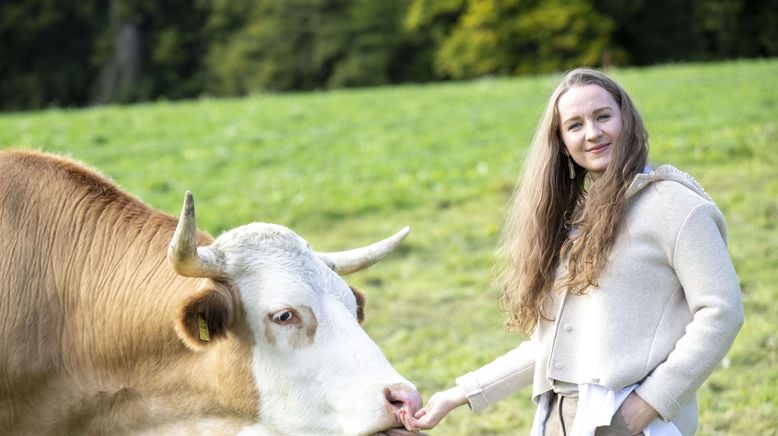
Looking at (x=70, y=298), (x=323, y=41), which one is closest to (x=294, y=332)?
(x=70, y=298)

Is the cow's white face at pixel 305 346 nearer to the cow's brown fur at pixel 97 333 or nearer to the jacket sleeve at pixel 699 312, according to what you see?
the cow's brown fur at pixel 97 333

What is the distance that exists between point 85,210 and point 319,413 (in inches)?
57.0

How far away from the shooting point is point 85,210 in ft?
15.5

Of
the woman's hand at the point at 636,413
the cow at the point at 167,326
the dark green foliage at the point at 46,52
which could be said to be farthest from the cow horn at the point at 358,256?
the dark green foliage at the point at 46,52

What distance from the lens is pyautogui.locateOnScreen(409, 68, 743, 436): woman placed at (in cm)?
356

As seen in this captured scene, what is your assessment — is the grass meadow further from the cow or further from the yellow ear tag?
the yellow ear tag

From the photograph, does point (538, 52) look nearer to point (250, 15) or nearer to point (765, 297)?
point (250, 15)

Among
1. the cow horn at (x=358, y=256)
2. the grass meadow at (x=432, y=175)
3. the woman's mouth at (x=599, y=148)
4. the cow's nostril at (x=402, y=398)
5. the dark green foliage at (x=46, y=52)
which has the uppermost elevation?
the woman's mouth at (x=599, y=148)

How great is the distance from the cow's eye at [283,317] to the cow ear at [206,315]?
0.56 ft

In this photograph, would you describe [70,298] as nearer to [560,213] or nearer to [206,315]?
[206,315]

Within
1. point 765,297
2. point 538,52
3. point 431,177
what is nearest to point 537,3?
point 538,52

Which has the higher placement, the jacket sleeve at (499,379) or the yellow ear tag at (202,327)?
the yellow ear tag at (202,327)

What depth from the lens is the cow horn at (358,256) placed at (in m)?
4.70

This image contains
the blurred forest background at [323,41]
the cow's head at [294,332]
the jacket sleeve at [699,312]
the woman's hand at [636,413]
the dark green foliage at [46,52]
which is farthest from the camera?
the dark green foliage at [46,52]
